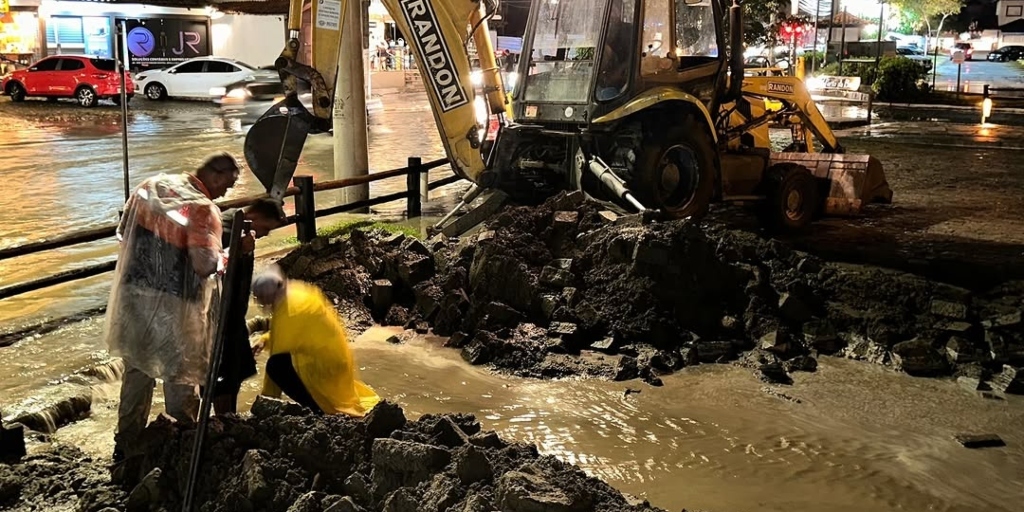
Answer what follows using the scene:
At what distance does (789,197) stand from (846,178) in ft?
3.41

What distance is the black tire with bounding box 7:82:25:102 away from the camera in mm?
30703

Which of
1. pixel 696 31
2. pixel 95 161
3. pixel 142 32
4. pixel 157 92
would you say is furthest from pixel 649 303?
pixel 142 32

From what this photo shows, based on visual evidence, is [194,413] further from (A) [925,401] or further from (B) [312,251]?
(A) [925,401]

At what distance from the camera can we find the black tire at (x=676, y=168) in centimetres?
1044

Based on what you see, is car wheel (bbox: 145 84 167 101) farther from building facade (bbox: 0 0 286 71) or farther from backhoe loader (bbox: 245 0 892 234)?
backhoe loader (bbox: 245 0 892 234)

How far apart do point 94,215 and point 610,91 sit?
7.09 meters

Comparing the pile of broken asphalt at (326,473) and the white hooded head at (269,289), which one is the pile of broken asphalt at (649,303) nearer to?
the white hooded head at (269,289)

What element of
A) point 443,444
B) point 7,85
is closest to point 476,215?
point 443,444

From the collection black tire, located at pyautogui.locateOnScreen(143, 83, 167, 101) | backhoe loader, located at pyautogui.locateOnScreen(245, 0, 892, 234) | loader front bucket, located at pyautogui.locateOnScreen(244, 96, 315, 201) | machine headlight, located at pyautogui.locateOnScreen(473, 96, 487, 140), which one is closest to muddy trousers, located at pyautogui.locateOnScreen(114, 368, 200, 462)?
loader front bucket, located at pyautogui.locateOnScreen(244, 96, 315, 201)

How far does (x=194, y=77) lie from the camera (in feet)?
102

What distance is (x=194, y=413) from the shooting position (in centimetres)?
513

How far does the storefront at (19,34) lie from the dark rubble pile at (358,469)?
37495 mm

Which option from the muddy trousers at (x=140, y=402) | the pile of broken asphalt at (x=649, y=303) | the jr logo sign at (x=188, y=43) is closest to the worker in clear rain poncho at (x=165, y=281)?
the muddy trousers at (x=140, y=402)

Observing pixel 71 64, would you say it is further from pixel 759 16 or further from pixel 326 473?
pixel 326 473
